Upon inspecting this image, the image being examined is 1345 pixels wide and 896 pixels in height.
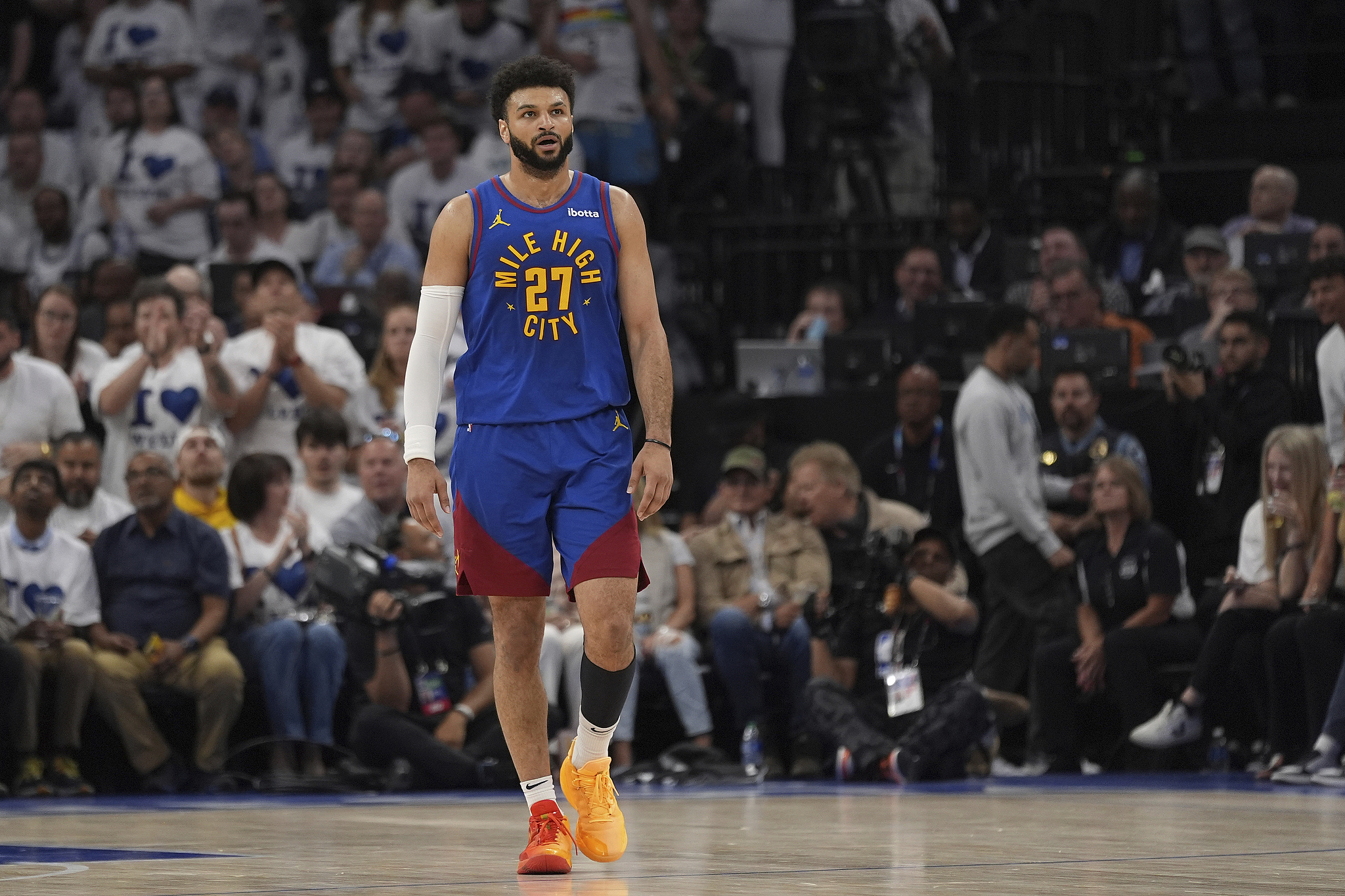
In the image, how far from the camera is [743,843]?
5305mm

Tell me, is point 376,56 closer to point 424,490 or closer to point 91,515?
point 91,515

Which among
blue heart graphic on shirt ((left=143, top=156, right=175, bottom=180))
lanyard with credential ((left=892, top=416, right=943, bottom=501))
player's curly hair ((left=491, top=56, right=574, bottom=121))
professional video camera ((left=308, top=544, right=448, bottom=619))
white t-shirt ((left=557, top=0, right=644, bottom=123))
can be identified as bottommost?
professional video camera ((left=308, top=544, right=448, bottom=619))

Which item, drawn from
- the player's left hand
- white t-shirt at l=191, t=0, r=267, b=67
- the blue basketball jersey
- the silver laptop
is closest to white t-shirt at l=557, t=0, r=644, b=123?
white t-shirt at l=191, t=0, r=267, b=67

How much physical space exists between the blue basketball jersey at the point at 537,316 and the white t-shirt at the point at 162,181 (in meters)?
8.26

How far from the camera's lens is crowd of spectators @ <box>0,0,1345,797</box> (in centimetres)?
855

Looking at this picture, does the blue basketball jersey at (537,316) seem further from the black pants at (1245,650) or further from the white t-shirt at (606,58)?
the white t-shirt at (606,58)

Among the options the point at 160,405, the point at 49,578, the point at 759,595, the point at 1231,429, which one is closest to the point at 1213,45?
the point at 1231,429

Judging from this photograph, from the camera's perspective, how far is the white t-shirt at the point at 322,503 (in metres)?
9.27

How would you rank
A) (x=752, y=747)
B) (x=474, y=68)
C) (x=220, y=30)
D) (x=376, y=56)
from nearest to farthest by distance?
(x=752, y=747) → (x=474, y=68) → (x=376, y=56) → (x=220, y=30)

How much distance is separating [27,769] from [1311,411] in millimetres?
5926

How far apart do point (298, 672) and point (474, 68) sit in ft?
19.5

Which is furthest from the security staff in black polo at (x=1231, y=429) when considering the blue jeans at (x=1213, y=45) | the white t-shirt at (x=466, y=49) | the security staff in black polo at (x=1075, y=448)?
the white t-shirt at (x=466, y=49)

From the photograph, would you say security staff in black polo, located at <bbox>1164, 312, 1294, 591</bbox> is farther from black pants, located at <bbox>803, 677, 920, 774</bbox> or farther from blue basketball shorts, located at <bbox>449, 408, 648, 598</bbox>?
blue basketball shorts, located at <bbox>449, 408, 648, 598</bbox>

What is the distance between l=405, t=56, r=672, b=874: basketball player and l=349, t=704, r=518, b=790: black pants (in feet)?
12.4
